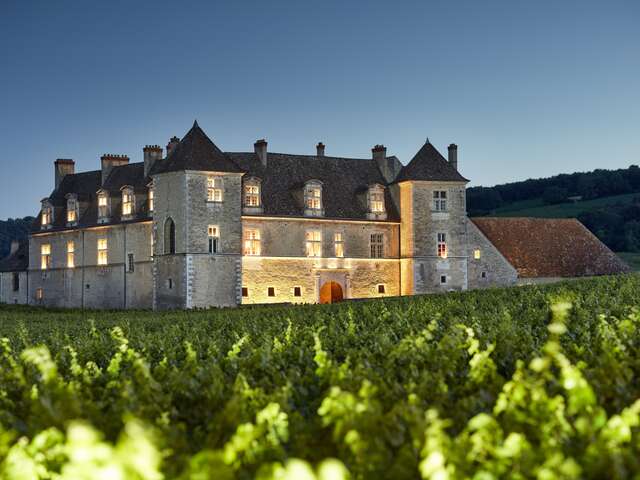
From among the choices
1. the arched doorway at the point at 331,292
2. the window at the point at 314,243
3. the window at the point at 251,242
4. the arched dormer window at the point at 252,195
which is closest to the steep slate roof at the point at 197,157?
the arched dormer window at the point at 252,195

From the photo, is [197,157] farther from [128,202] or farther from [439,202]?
[439,202]

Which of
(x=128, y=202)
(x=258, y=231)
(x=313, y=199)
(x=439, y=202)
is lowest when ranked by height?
(x=258, y=231)

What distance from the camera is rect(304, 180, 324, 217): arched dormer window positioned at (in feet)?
181

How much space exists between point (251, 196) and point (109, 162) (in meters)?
13.4

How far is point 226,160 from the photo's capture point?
51.7 m

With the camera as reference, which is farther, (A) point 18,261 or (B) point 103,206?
(A) point 18,261

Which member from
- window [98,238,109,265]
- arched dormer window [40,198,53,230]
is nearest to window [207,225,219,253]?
window [98,238,109,265]

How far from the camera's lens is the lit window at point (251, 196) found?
5328 centimetres

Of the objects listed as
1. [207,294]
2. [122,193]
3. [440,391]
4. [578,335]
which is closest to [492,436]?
[440,391]

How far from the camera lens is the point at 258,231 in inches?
2098

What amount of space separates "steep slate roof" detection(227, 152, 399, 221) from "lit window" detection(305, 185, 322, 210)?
411 millimetres

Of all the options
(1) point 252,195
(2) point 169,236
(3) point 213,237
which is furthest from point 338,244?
(2) point 169,236

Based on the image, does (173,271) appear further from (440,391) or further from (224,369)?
(440,391)

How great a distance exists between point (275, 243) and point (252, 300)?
148 inches
